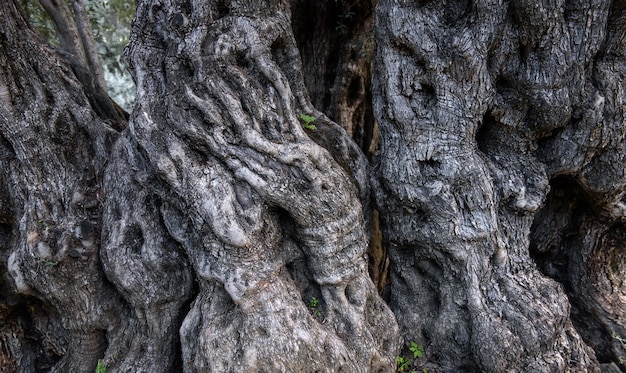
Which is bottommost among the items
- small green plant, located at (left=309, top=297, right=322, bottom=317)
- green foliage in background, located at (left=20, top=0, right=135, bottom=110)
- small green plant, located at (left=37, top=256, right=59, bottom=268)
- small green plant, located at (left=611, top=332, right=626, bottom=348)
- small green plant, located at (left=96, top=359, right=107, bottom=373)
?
small green plant, located at (left=611, top=332, right=626, bottom=348)

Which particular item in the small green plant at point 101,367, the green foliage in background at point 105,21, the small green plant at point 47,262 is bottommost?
the small green plant at point 101,367

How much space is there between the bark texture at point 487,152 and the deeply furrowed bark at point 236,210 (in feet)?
1.50

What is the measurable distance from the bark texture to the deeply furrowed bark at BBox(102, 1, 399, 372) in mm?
457

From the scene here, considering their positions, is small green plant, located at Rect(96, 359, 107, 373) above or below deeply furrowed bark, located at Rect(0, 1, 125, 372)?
below

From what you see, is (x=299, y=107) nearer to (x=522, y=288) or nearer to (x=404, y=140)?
(x=404, y=140)

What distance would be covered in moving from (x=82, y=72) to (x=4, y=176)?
1174mm

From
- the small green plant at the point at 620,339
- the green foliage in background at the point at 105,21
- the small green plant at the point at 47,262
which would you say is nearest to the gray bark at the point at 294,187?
the small green plant at the point at 47,262

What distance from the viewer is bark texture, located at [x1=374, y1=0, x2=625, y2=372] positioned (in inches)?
119

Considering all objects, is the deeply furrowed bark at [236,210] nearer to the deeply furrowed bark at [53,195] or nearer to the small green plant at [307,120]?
the small green plant at [307,120]

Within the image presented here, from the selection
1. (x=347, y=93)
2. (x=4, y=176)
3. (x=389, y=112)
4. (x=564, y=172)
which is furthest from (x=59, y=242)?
(x=564, y=172)

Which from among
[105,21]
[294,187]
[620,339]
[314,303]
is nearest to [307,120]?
[294,187]

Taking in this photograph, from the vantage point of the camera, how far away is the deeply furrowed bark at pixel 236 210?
2686 millimetres

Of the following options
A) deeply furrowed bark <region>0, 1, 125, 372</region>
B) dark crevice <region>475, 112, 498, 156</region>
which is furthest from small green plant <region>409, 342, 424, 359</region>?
deeply furrowed bark <region>0, 1, 125, 372</region>

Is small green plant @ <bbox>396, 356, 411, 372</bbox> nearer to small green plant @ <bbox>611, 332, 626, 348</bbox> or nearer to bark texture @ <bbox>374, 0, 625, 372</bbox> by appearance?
bark texture @ <bbox>374, 0, 625, 372</bbox>
